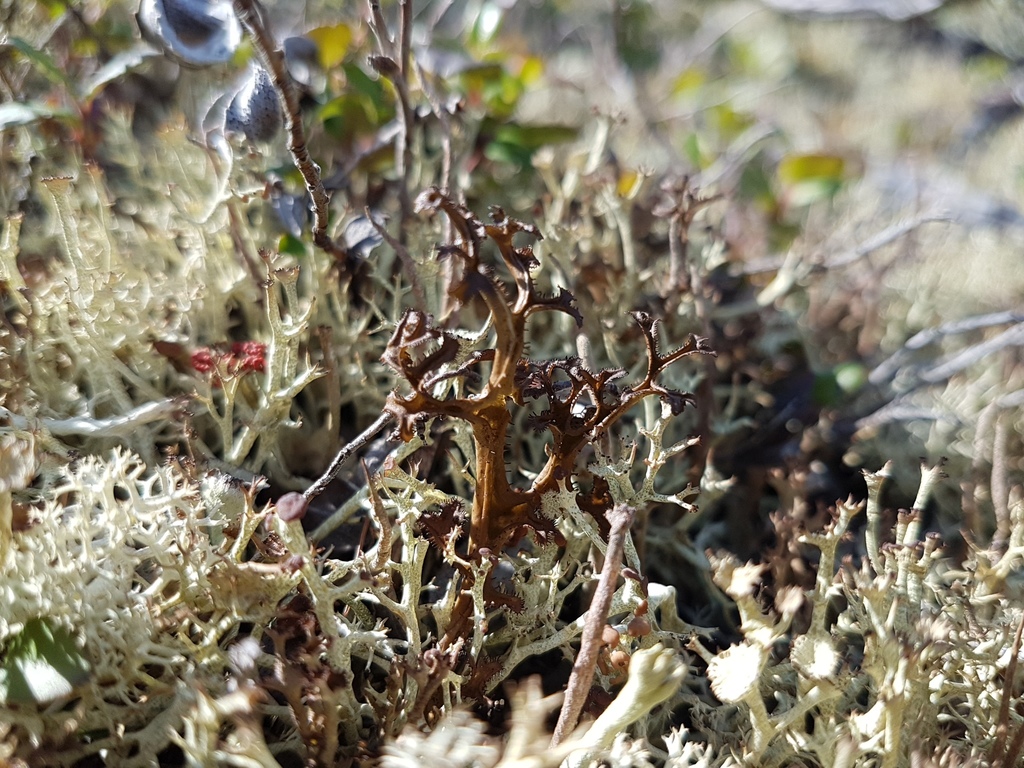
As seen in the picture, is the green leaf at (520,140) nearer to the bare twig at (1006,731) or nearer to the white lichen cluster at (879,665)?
the white lichen cluster at (879,665)

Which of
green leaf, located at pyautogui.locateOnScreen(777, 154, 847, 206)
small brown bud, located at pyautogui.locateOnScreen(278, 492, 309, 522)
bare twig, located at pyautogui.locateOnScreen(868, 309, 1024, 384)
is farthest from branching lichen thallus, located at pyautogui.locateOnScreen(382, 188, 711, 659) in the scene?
green leaf, located at pyautogui.locateOnScreen(777, 154, 847, 206)

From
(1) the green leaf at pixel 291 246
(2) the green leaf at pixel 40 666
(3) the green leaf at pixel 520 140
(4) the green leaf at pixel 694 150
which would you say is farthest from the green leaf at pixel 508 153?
(2) the green leaf at pixel 40 666

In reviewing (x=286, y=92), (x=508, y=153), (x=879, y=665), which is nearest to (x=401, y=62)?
(x=286, y=92)

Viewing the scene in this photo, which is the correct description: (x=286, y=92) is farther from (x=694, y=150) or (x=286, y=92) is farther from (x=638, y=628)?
(x=694, y=150)

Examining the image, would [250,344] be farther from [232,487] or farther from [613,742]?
[613,742]

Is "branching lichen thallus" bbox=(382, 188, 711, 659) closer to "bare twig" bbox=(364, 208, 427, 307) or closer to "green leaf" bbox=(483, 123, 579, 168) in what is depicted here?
"bare twig" bbox=(364, 208, 427, 307)

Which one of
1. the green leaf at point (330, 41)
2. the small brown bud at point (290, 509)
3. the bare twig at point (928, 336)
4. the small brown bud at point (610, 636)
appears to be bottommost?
the bare twig at point (928, 336)
